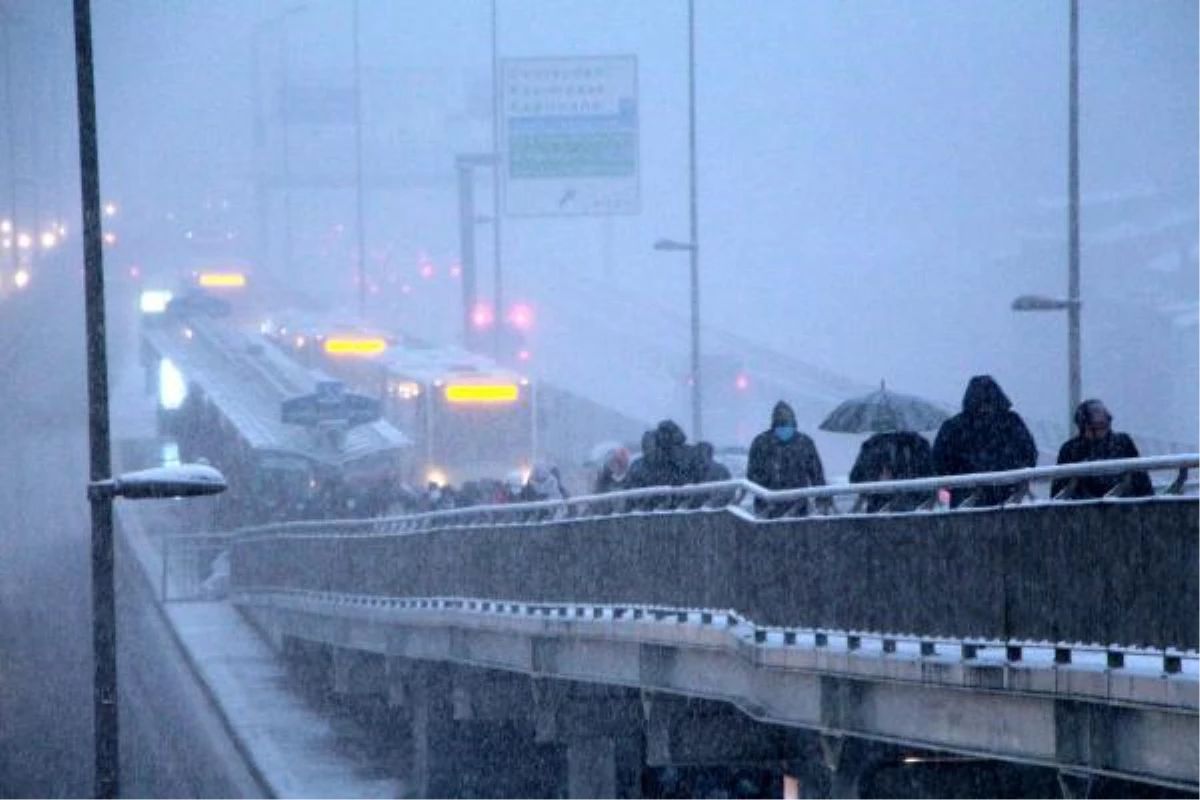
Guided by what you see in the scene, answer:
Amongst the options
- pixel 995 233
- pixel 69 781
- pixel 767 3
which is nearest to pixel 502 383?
pixel 69 781

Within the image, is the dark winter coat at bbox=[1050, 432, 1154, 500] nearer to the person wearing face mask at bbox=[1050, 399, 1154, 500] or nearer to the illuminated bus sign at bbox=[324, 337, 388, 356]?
the person wearing face mask at bbox=[1050, 399, 1154, 500]

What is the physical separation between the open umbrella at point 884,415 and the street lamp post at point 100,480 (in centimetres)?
454

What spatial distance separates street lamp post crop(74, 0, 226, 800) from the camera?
1820 cm

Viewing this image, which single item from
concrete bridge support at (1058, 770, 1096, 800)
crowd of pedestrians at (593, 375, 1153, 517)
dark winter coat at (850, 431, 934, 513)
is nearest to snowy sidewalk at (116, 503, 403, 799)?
crowd of pedestrians at (593, 375, 1153, 517)

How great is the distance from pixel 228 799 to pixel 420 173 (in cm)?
10307

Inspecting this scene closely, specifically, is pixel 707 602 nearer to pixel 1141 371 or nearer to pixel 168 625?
pixel 168 625

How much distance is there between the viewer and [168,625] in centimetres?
4150

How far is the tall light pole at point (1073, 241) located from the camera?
27.6 meters

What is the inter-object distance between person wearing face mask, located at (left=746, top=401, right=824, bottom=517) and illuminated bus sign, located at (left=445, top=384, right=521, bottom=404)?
36.2 metres

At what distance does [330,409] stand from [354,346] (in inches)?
792

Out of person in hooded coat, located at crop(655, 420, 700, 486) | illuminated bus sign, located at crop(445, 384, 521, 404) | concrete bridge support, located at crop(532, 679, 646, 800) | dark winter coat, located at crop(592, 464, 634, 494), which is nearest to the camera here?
person in hooded coat, located at crop(655, 420, 700, 486)

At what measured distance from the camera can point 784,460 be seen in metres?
17.3

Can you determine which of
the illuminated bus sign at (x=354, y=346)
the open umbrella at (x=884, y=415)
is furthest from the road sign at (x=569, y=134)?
the open umbrella at (x=884, y=415)

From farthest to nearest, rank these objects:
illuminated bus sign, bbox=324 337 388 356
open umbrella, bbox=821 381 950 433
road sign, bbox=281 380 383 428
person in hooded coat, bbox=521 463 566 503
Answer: illuminated bus sign, bbox=324 337 388 356
road sign, bbox=281 380 383 428
person in hooded coat, bbox=521 463 566 503
open umbrella, bbox=821 381 950 433
